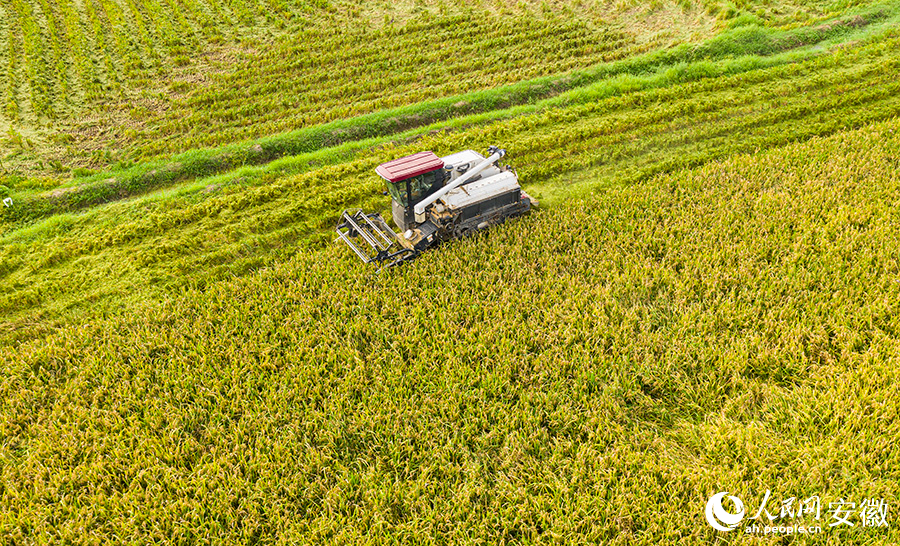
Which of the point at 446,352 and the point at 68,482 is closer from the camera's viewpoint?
the point at 68,482

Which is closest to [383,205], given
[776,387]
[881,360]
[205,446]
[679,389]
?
[205,446]

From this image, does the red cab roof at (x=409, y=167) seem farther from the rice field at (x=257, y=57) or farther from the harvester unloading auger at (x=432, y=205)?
the rice field at (x=257, y=57)

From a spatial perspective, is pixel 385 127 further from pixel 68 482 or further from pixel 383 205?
pixel 68 482

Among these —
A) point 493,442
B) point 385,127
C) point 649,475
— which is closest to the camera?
point 649,475

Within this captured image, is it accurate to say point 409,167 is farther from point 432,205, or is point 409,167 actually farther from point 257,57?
point 257,57

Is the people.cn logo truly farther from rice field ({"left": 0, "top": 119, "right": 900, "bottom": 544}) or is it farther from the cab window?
the cab window
